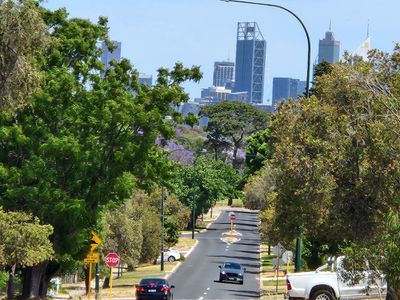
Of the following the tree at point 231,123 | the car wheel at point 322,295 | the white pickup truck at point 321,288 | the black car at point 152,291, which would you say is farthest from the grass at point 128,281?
the tree at point 231,123

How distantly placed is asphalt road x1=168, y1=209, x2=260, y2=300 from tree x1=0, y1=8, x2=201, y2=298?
42.2ft

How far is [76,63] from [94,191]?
200 inches

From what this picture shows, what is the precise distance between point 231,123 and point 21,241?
119510 mm

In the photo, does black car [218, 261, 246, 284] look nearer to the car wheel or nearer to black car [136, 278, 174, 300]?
black car [136, 278, 174, 300]

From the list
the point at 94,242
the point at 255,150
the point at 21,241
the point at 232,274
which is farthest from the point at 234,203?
the point at 21,241

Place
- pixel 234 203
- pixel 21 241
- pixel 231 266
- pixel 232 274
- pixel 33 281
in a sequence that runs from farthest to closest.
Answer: pixel 234 203 < pixel 231 266 < pixel 232 274 < pixel 33 281 < pixel 21 241

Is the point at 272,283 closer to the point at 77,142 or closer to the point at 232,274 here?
the point at 232,274

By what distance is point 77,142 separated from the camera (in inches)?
1319

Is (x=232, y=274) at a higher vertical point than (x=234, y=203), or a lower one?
lower

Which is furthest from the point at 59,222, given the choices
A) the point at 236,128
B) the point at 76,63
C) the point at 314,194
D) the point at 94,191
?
the point at 236,128

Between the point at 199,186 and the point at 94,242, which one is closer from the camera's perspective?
the point at 94,242

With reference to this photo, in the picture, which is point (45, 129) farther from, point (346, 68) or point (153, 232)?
point (153, 232)

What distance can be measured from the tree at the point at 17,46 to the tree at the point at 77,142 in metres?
12.0

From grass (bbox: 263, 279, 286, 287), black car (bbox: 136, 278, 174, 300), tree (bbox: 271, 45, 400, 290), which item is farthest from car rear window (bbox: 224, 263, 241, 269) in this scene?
tree (bbox: 271, 45, 400, 290)
